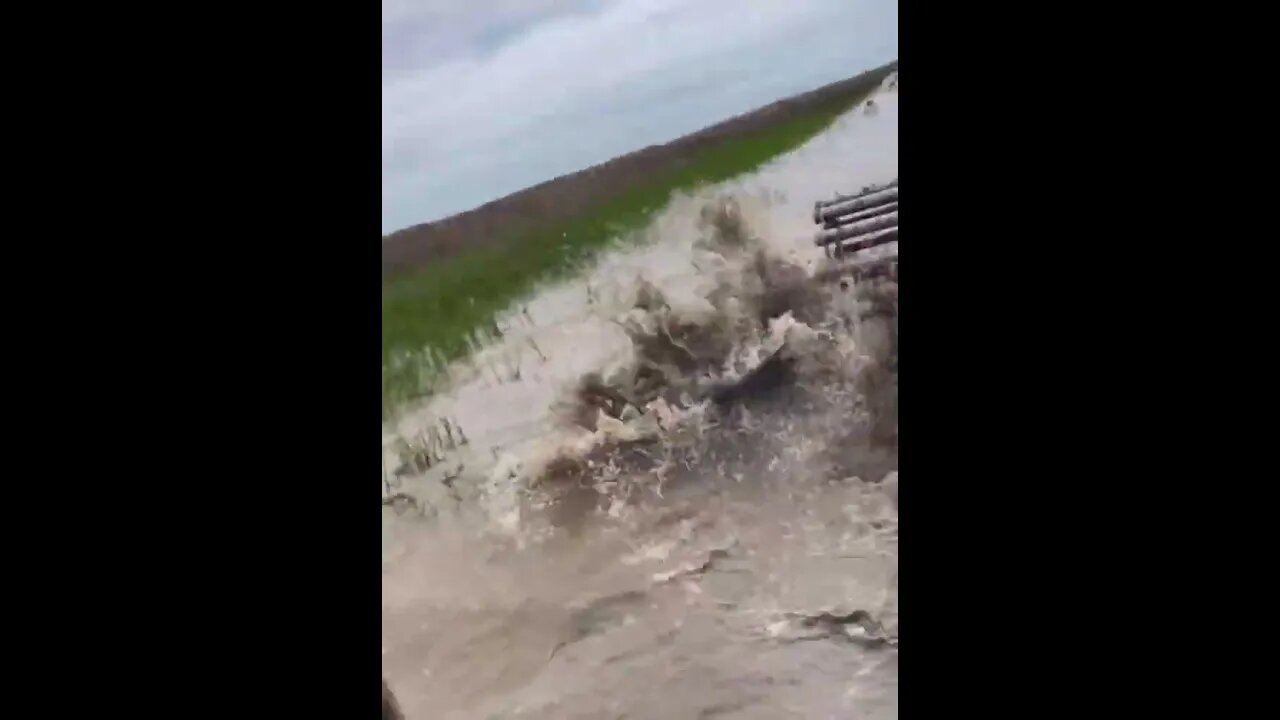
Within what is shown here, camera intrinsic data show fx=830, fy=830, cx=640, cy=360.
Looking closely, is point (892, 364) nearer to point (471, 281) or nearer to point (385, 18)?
point (471, 281)

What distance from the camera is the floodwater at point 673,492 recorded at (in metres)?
0.99

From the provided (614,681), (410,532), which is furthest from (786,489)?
(410,532)

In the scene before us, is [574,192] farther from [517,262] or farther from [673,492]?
[673,492]

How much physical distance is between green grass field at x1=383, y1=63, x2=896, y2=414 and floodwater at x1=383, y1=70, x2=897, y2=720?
0.02 meters

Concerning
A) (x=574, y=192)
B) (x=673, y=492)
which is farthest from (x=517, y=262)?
(x=673, y=492)

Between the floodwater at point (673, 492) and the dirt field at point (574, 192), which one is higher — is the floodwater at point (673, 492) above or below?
below

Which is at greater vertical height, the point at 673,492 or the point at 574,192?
the point at 574,192

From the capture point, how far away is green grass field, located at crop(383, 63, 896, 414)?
3.39 ft

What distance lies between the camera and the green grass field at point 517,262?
103cm

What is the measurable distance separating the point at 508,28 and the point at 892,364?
632mm

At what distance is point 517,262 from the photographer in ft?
3.44

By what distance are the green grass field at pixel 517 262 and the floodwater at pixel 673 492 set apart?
0.08 ft

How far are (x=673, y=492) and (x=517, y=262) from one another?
347 mm
